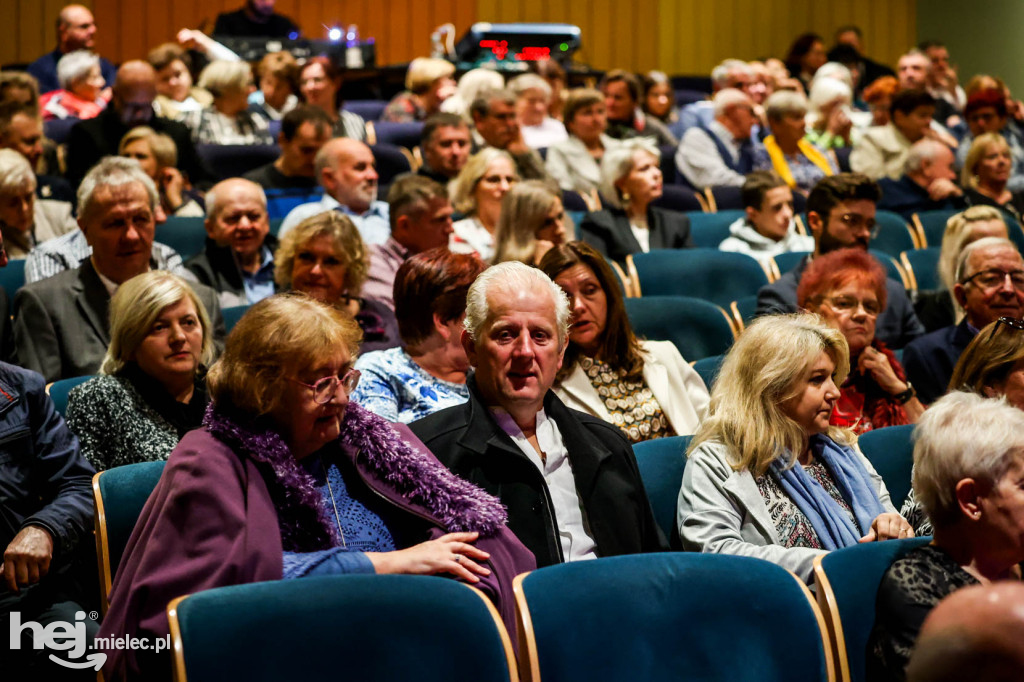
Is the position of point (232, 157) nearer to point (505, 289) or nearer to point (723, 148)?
point (723, 148)

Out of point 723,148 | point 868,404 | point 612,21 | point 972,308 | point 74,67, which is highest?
point 612,21

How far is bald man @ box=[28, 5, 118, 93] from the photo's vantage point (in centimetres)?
708

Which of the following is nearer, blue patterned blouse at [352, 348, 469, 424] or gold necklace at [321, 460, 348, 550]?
gold necklace at [321, 460, 348, 550]

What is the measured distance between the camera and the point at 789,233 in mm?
5066

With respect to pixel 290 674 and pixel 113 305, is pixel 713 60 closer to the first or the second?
pixel 113 305

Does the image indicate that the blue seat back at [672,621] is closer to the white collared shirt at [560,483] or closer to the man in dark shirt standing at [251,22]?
the white collared shirt at [560,483]

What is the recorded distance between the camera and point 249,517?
1.78 meters

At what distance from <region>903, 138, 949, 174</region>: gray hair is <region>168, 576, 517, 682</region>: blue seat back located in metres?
4.71

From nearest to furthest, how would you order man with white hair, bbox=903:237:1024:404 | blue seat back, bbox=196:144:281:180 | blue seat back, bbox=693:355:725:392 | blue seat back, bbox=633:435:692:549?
blue seat back, bbox=633:435:692:549
blue seat back, bbox=693:355:725:392
man with white hair, bbox=903:237:1024:404
blue seat back, bbox=196:144:281:180

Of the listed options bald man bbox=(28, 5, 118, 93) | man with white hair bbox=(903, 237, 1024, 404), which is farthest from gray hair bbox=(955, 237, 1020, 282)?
bald man bbox=(28, 5, 118, 93)

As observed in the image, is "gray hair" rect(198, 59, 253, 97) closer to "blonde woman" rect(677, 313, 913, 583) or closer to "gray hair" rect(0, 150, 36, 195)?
"gray hair" rect(0, 150, 36, 195)

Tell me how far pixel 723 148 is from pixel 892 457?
402 centimetres

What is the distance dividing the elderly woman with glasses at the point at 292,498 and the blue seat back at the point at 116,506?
0.27 meters

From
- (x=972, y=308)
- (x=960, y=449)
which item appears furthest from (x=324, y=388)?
(x=972, y=308)
